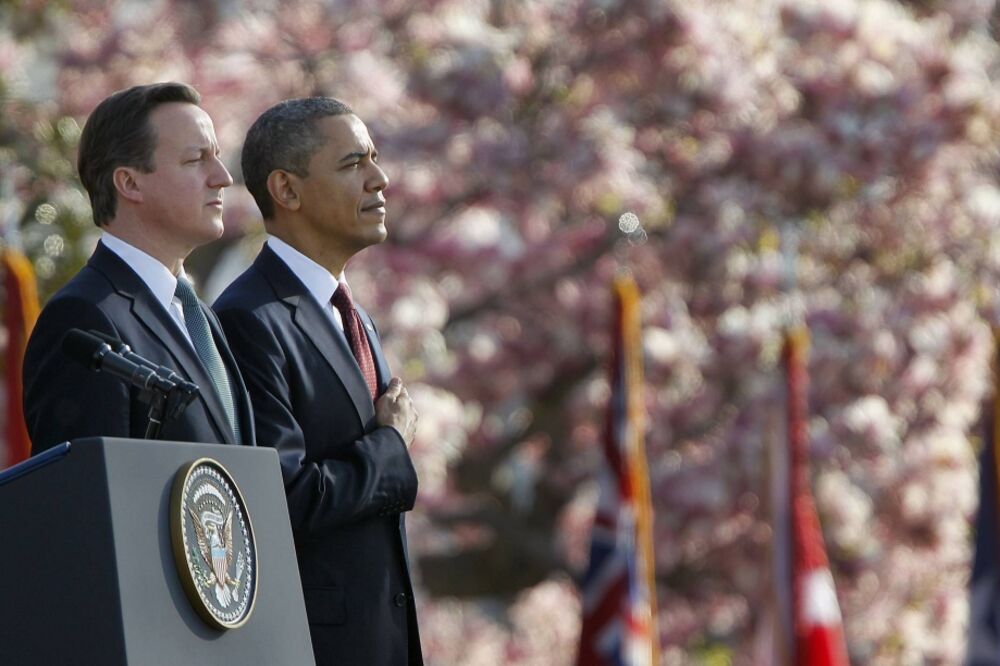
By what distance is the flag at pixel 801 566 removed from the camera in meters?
10.3

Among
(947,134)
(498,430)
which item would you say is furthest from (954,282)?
(498,430)

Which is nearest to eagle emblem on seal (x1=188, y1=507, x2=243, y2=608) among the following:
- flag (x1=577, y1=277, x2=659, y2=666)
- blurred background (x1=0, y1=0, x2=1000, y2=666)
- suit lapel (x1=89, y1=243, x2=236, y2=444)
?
suit lapel (x1=89, y1=243, x2=236, y2=444)

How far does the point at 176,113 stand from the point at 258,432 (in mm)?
558

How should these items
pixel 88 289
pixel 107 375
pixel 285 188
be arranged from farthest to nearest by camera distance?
pixel 285 188 → pixel 88 289 → pixel 107 375

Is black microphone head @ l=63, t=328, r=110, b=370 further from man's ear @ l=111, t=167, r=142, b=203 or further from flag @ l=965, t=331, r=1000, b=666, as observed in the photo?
flag @ l=965, t=331, r=1000, b=666

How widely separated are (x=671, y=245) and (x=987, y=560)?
304 centimetres

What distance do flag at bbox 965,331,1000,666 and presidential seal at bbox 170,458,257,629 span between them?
23.8 ft

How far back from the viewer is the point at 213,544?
3186mm

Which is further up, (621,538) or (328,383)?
(621,538)

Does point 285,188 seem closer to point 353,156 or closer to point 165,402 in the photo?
point 353,156

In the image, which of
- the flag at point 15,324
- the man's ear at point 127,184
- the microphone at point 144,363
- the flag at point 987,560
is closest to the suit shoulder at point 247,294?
the man's ear at point 127,184

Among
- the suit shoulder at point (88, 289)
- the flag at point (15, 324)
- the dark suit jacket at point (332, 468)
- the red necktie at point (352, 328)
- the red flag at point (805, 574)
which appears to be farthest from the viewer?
the red flag at point (805, 574)

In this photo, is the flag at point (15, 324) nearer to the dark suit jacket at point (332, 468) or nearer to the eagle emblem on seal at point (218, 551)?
the dark suit jacket at point (332, 468)

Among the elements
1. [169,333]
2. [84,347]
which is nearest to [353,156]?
[169,333]
